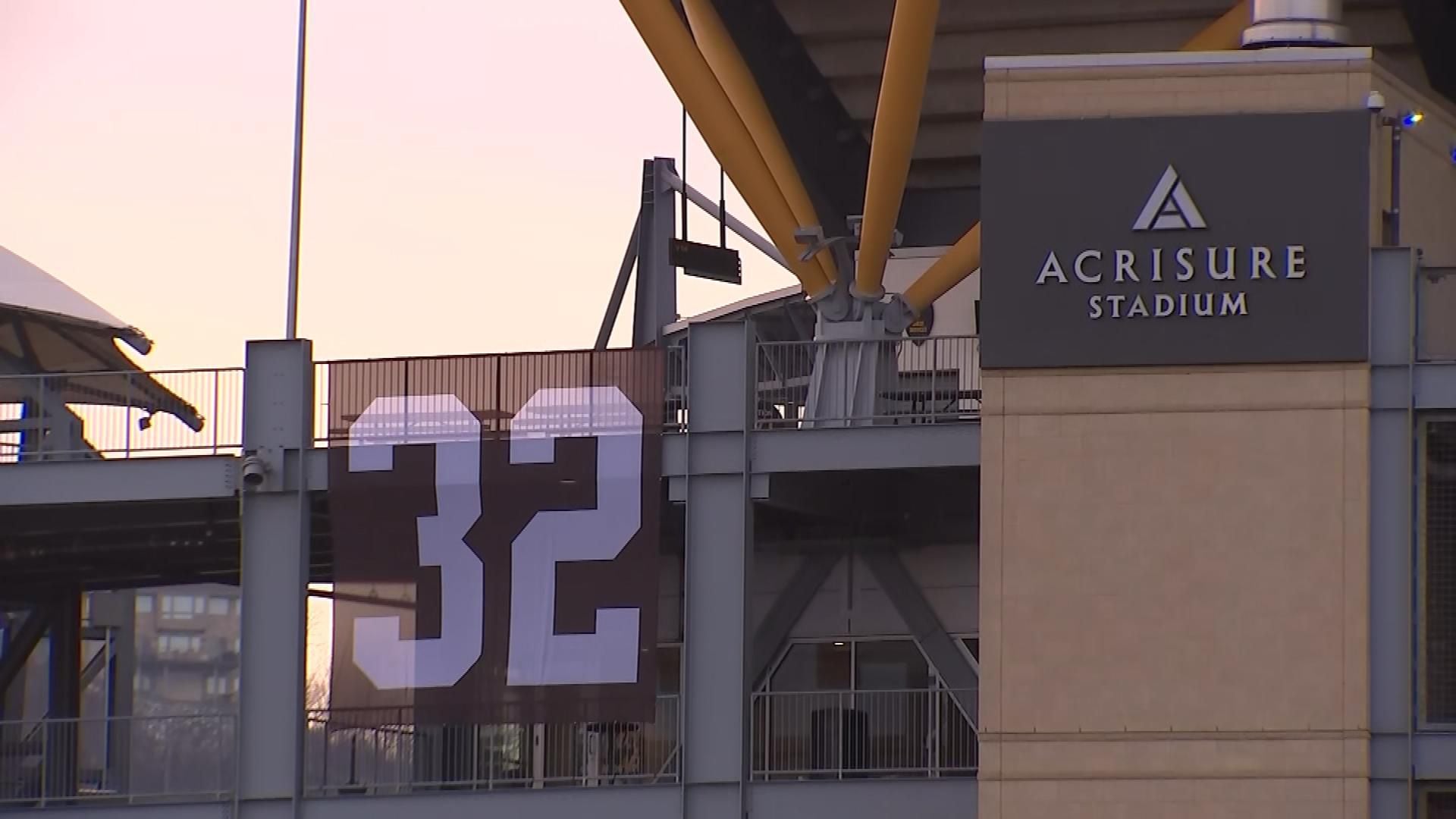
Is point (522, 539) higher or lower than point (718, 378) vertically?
lower

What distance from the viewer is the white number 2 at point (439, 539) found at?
28.1m

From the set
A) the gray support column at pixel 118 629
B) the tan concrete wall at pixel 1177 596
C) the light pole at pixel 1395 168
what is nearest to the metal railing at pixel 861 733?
the tan concrete wall at pixel 1177 596

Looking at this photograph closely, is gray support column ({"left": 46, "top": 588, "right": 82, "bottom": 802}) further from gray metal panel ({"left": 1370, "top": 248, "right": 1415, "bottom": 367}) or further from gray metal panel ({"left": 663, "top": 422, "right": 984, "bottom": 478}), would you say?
gray metal panel ({"left": 1370, "top": 248, "right": 1415, "bottom": 367})

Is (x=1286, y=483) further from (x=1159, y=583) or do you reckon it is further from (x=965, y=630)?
(x=965, y=630)

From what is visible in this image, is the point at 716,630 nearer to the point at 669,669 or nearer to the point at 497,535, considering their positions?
the point at 497,535

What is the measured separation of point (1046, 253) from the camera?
24.0 meters

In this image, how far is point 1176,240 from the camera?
2389 centimetres

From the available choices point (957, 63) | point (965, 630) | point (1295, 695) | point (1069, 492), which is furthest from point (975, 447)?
point (957, 63)

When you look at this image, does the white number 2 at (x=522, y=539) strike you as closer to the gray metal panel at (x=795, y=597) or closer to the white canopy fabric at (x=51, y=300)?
the gray metal panel at (x=795, y=597)

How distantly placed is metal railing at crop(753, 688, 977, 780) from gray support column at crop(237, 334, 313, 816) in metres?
5.53

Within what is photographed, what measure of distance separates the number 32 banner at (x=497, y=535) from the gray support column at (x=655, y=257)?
51.6 ft

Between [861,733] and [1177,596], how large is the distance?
8.88 metres

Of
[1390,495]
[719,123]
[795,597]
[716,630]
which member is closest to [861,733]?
[795,597]

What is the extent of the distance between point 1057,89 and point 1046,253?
1.58 metres
